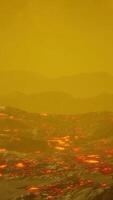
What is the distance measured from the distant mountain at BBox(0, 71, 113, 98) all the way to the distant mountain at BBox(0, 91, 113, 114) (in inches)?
715

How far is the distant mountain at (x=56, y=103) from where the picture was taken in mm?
64188

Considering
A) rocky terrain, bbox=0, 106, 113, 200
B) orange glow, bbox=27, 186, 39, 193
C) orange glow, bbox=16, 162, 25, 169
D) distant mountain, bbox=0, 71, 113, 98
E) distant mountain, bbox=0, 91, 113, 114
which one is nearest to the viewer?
rocky terrain, bbox=0, 106, 113, 200

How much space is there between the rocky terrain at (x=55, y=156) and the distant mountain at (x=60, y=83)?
44.5 meters

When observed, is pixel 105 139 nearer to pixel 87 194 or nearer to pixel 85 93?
pixel 87 194

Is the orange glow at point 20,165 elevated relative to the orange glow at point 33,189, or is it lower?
lower

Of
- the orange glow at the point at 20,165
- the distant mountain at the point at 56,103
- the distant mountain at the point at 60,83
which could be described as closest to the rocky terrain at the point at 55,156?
Result: the orange glow at the point at 20,165

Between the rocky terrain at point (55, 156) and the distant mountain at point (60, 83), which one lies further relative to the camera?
the distant mountain at point (60, 83)

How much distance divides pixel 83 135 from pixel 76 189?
19.9 meters

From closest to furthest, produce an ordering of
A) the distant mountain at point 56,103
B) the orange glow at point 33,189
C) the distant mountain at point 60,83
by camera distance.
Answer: the orange glow at point 33,189 < the distant mountain at point 56,103 < the distant mountain at point 60,83

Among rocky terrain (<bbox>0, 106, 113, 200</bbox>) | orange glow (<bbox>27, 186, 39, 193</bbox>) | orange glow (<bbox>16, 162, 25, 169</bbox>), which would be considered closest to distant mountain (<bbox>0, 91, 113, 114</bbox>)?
rocky terrain (<bbox>0, 106, 113, 200</bbox>)

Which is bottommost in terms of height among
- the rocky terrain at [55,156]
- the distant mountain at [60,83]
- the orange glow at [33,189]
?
the distant mountain at [60,83]

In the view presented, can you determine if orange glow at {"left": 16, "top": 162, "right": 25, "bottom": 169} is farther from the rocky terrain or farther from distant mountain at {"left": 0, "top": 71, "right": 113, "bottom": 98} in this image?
distant mountain at {"left": 0, "top": 71, "right": 113, "bottom": 98}

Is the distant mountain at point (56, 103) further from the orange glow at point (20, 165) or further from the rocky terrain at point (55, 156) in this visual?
the orange glow at point (20, 165)

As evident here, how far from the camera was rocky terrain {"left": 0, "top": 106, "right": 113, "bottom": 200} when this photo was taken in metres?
20.4
